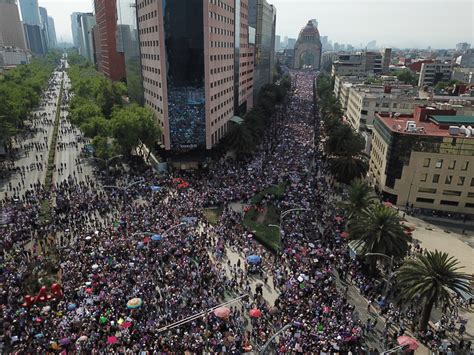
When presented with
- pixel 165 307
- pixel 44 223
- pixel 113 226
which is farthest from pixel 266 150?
pixel 165 307

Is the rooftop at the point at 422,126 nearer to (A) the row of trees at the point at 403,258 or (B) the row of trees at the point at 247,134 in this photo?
(A) the row of trees at the point at 403,258

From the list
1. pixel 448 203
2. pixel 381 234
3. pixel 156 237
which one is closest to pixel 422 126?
pixel 448 203

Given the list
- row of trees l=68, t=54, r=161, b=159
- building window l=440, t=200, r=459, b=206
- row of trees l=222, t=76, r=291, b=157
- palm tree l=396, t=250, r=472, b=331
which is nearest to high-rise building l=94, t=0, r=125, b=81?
row of trees l=222, t=76, r=291, b=157


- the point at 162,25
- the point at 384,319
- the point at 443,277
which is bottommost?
the point at 384,319

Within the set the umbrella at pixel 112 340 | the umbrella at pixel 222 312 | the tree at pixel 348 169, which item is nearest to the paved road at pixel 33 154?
the umbrella at pixel 112 340

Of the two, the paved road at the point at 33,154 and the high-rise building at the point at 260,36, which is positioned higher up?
the high-rise building at the point at 260,36

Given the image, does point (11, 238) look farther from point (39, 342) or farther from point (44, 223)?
point (39, 342)
